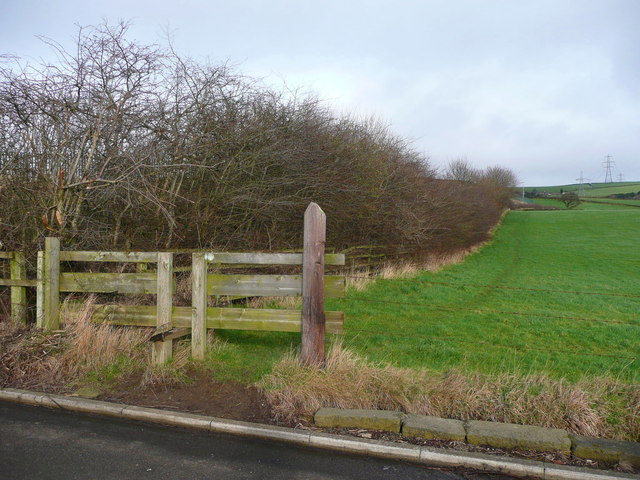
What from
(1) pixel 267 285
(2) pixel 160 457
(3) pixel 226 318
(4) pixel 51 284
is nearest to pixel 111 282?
(4) pixel 51 284

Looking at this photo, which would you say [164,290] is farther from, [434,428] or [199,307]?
[434,428]

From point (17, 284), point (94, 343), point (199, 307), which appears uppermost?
point (17, 284)

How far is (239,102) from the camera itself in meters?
10.9

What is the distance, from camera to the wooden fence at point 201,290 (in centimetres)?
561

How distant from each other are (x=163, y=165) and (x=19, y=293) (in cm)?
251

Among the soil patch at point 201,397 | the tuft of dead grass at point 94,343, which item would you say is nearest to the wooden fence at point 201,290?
the tuft of dead grass at point 94,343

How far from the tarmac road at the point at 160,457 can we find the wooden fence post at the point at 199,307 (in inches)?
62.6

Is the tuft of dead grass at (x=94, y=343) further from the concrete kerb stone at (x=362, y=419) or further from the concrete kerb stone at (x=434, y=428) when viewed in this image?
the concrete kerb stone at (x=434, y=428)

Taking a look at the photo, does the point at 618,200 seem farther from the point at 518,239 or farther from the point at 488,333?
the point at 488,333

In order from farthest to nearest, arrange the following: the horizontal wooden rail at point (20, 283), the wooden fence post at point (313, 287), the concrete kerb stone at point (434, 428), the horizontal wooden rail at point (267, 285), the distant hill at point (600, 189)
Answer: the distant hill at point (600, 189) < the horizontal wooden rail at point (20, 283) < the horizontal wooden rail at point (267, 285) < the wooden fence post at point (313, 287) < the concrete kerb stone at point (434, 428)

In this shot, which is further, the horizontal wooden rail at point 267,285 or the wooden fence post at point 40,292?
the wooden fence post at point 40,292

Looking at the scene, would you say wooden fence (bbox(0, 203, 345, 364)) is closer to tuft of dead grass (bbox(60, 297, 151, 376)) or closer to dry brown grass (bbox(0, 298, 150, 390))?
tuft of dead grass (bbox(60, 297, 151, 376))

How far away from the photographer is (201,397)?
5.13 metres

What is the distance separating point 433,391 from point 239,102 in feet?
26.2
